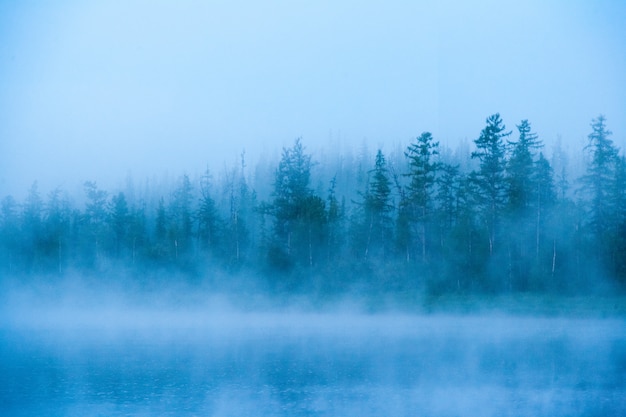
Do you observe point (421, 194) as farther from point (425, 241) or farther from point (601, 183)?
point (601, 183)

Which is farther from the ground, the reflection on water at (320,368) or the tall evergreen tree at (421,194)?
the tall evergreen tree at (421,194)

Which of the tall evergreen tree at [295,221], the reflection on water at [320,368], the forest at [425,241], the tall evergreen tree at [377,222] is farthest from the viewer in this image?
the tall evergreen tree at [377,222]

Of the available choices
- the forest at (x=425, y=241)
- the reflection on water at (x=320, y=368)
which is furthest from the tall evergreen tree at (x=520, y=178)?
the reflection on water at (x=320, y=368)

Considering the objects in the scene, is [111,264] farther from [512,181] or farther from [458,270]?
[512,181]

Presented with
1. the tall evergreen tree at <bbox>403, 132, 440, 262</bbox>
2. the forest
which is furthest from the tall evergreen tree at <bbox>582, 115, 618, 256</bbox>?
the tall evergreen tree at <bbox>403, 132, 440, 262</bbox>

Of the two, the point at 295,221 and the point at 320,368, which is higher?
the point at 295,221

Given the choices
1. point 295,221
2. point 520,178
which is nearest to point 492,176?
point 520,178

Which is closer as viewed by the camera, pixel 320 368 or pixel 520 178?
pixel 320 368

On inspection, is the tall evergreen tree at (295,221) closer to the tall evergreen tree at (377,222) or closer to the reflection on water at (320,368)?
the tall evergreen tree at (377,222)

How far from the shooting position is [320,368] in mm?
21281

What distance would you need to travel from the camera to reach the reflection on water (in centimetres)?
1579

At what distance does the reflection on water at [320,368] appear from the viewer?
51.8 ft

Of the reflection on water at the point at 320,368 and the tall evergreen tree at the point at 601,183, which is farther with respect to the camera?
the tall evergreen tree at the point at 601,183

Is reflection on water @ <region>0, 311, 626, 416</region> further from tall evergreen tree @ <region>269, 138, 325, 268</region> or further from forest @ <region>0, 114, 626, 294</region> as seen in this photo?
tall evergreen tree @ <region>269, 138, 325, 268</region>
